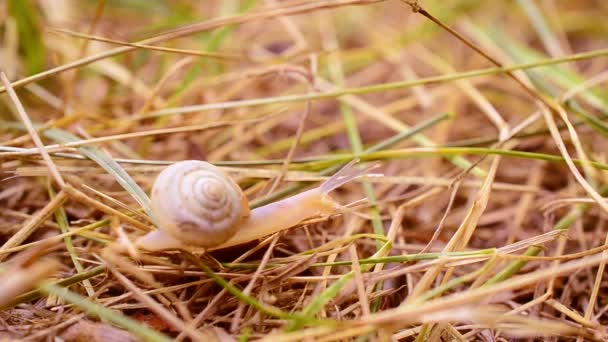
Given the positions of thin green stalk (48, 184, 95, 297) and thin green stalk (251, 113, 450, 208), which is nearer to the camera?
thin green stalk (48, 184, 95, 297)

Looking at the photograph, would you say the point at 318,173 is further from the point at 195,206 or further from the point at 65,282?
the point at 65,282

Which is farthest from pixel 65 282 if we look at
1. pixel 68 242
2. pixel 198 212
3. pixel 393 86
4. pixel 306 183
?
pixel 393 86

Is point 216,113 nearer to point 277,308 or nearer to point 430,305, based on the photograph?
point 277,308

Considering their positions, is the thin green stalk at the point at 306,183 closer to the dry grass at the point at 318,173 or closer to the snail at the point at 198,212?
the dry grass at the point at 318,173

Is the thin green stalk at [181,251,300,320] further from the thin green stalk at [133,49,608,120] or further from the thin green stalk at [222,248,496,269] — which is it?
the thin green stalk at [133,49,608,120]

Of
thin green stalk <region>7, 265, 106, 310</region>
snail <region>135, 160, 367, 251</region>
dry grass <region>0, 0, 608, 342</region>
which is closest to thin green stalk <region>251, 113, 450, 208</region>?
dry grass <region>0, 0, 608, 342</region>

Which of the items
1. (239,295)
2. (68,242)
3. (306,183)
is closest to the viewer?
(239,295)
